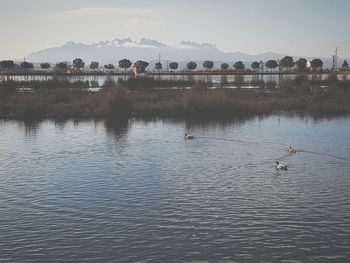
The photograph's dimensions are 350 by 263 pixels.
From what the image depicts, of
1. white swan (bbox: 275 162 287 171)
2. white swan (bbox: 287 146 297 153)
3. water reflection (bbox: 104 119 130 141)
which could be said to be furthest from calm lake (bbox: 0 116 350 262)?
water reflection (bbox: 104 119 130 141)

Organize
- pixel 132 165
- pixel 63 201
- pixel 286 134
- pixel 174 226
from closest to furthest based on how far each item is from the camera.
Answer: pixel 174 226
pixel 63 201
pixel 132 165
pixel 286 134

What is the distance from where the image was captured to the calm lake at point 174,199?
19.2 meters

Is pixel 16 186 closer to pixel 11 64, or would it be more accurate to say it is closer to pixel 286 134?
pixel 286 134

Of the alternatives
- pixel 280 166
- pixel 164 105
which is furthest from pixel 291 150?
pixel 164 105

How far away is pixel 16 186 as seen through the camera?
91.7ft

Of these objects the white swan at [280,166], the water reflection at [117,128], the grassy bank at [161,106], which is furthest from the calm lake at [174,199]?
Result: the grassy bank at [161,106]

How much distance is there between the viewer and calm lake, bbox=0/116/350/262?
755 inches

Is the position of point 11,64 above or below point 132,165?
above

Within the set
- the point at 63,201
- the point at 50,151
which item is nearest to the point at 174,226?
the point at 63,201

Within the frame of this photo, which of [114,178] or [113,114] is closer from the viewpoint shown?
[114,178]

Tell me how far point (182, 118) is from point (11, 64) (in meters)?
119

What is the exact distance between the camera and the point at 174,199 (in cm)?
2519

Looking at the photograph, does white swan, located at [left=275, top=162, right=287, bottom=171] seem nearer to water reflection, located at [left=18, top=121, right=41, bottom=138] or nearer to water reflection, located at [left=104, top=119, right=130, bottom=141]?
water reflection, located at [left=104, top=119, right=130, bottom=141]

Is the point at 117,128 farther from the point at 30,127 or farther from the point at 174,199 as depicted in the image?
the point at 174,199
